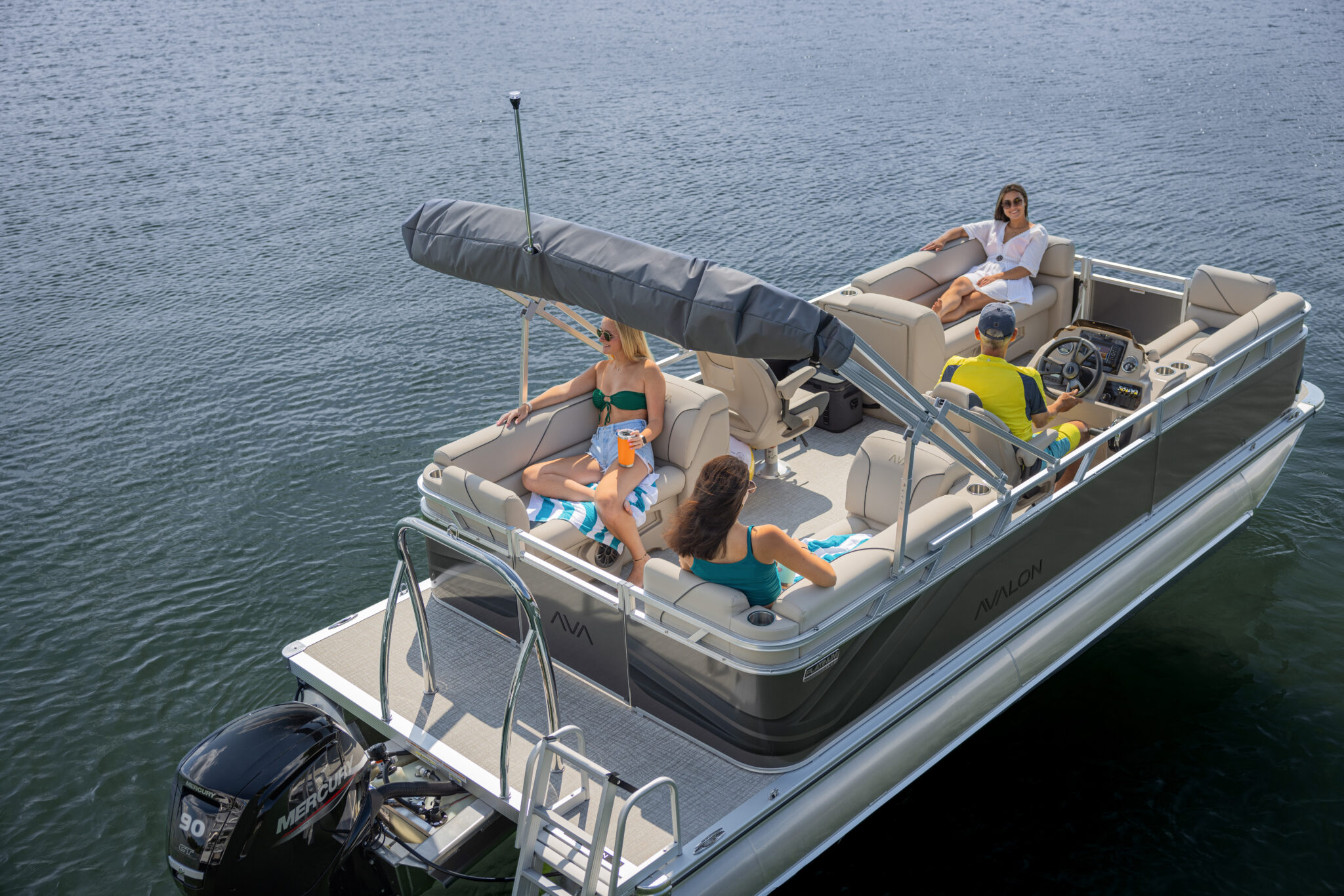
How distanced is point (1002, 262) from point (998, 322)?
2834mm

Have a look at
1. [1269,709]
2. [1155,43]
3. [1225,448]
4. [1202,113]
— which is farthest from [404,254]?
[1155,43]

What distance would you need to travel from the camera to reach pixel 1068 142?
1591 cm

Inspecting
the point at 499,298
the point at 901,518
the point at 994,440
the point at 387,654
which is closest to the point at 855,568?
the point at 901,518

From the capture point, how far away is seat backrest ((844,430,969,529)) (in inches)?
207

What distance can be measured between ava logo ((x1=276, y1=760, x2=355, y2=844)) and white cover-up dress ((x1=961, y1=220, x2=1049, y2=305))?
5638 mm

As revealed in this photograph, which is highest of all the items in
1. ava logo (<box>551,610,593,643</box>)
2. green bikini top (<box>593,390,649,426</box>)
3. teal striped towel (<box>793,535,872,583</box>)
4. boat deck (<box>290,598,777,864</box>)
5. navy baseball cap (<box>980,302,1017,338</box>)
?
navy baseball cap (<box>980,302,1017,338</box>)

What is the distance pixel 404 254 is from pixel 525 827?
10113 mm

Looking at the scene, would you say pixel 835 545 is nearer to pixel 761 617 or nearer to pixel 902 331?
pixel 761 617

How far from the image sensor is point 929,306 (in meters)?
7.87

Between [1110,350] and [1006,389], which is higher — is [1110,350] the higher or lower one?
the lower one

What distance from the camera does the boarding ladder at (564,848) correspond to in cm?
371

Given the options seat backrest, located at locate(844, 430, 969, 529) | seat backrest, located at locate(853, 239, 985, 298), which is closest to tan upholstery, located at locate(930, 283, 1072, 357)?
seat backrest, located at locate(853, 239, 985, 298)

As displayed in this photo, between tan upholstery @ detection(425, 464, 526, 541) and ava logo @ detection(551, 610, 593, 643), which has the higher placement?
tan upholstery @ detection(425, 464, 526, 541)

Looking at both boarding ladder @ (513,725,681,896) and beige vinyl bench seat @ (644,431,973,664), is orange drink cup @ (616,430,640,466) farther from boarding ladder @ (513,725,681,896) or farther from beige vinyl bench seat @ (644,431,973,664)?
boarding ladder @ (513,725,681,896)
